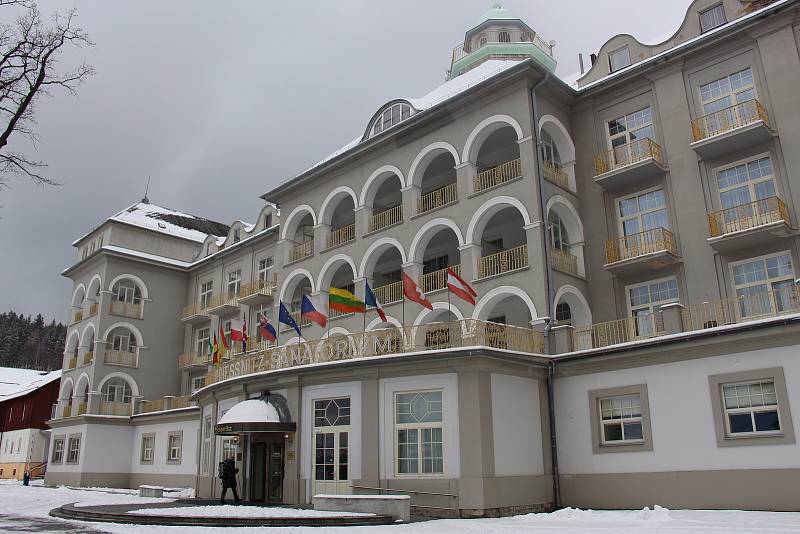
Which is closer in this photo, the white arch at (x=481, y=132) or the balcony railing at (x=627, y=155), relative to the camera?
A: the balcony railing at (x=627, y=155)

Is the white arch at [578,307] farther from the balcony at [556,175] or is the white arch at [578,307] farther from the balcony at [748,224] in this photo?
the balcony at [748,224]

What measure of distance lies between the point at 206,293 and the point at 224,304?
4315 mm

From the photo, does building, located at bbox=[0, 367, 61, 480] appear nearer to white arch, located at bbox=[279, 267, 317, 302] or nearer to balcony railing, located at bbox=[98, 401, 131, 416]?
Answer: balcony railing, located at bbox=[98, 401, 131, 416]

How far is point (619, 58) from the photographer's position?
83.9 ft

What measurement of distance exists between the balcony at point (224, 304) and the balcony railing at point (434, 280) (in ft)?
51.6

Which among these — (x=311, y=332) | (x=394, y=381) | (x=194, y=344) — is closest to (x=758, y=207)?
(x=394, y=381)

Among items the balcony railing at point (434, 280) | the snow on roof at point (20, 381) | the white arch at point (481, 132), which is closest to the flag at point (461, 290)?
the balcony railing at point (434, 280)

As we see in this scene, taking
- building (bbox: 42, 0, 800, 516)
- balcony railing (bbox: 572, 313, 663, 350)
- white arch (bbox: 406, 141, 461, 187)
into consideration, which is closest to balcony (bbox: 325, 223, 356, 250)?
building (bbox: 42, 0, 800, 516)

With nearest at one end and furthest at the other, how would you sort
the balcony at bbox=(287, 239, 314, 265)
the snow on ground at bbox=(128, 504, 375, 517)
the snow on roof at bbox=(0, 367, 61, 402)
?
the snow on ground at bbox=(128, 504, 375, 517)
the balcony at bbox=(287, 239, 314, 265)
the snow on roof at bbox=(0, 367, 61, 402)

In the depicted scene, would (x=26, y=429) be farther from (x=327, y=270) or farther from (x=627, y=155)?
(x=627, y=155)

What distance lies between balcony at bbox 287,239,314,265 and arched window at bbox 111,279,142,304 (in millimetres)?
15615

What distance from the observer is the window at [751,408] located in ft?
54.8

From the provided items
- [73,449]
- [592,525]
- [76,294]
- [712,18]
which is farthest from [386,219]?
[76,294]

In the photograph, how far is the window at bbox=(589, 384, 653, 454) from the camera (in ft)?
62.4
